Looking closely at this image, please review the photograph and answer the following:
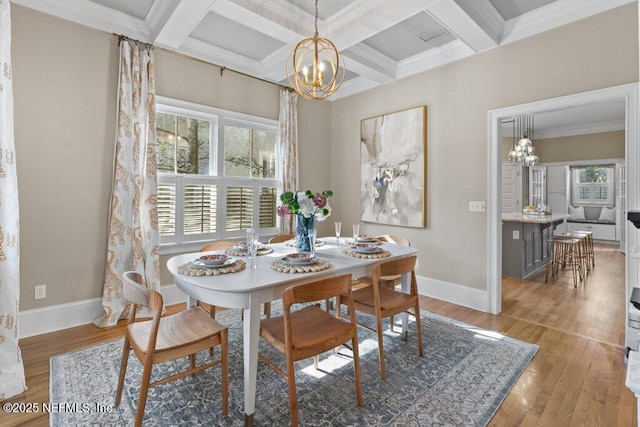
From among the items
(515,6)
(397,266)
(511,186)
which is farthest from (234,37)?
(511,186)

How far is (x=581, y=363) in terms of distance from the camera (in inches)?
91.7

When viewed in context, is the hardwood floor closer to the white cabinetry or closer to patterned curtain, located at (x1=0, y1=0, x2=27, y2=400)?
patterned curtain, located at (x1=0, y1=0, x2=27, y2=400)

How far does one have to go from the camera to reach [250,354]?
1642 millimetres

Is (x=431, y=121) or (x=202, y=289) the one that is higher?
(x=431, y=121)

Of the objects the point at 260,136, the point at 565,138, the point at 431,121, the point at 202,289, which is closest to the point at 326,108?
the point at 260,136

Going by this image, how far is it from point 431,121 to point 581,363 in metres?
2.78

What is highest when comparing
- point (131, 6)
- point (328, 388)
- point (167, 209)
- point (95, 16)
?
point (131, 6)

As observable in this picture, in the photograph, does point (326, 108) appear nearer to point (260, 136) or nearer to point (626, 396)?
point (260, 136)

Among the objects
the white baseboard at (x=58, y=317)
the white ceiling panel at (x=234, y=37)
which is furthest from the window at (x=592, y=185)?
the white baseboard at (x=58, y=317)

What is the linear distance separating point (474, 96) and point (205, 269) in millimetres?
3305

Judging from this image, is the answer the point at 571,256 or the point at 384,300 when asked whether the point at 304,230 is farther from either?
the point at 571,256

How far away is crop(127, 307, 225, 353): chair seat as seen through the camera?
1.66 meters

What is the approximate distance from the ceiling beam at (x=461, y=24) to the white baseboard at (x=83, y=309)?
2620mm

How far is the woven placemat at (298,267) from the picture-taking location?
1920mm
